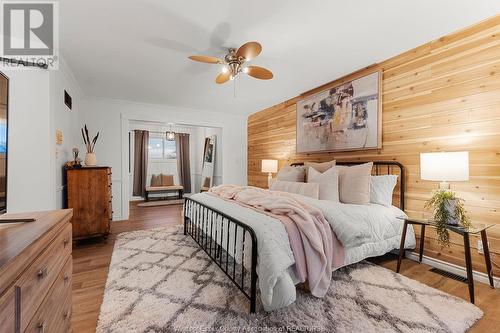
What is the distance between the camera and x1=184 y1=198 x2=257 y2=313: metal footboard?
5.69 feet

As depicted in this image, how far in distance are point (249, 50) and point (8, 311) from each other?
7.58ft

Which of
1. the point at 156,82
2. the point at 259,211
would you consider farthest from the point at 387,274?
the point at 156,82

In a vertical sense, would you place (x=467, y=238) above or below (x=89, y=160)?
below

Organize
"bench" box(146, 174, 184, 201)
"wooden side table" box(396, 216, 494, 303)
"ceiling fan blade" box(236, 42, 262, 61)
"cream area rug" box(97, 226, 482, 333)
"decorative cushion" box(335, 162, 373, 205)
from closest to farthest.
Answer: "cream area rug" box(97, 226, 482, 333) < "wooden side table" box(396, 216, 494, 303) < "ceiling fan blade" box(236, 42, 262, 61) < "decorative cushion" box(335, 162, 373, 205) < "bench" box(146, 174, 184, 201)

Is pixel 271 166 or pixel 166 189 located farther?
pixel 166 189

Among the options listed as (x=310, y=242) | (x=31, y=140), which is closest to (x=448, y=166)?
(x=310, y=242)

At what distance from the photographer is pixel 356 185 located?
9.18 feet

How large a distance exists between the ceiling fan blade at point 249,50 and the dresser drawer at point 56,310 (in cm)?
213

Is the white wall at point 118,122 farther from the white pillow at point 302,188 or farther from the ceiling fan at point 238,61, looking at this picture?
the white pillow at point 302,188

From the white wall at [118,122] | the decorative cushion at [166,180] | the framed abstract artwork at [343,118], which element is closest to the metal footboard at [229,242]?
the white wall at [118,122]

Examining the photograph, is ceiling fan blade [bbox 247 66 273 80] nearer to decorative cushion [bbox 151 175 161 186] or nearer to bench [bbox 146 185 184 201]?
bench [bbox 146 185 184 201]

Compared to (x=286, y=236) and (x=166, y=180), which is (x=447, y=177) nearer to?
(x=286, y=236)

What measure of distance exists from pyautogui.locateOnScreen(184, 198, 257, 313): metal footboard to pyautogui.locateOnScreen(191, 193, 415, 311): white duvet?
0.07 meters

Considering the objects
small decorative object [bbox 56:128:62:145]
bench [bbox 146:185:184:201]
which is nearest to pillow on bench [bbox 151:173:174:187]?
bench [bbox 146:185:184:201]
